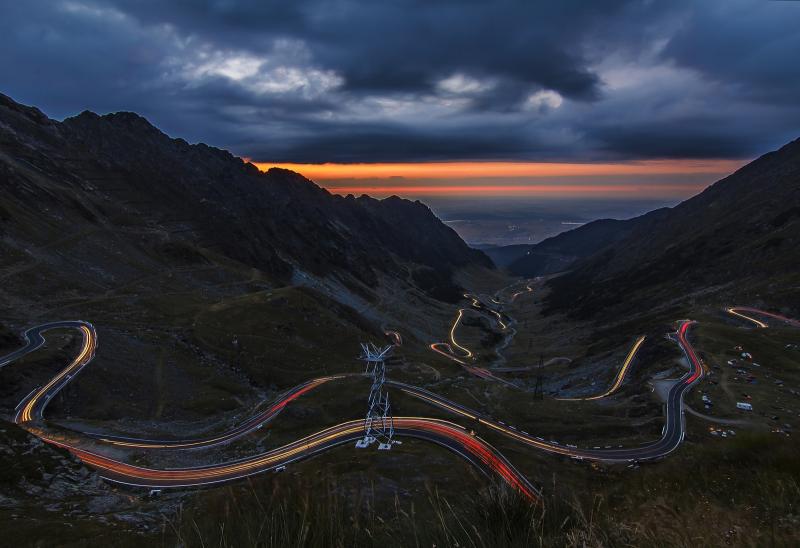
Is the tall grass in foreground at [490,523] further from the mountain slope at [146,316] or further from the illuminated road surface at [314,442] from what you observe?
the mountain slope at [146,316]

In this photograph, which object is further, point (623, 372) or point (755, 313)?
point (755, 313)

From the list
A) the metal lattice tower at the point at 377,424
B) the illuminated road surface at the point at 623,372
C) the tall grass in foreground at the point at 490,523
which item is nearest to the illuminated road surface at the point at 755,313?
the illuminated road surface at the point at 623,372

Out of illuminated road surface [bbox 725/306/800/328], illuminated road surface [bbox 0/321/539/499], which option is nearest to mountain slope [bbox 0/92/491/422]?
illuminated road surface [bbox 0/321/539/499]

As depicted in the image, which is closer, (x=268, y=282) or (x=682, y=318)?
(x=682, y=318)

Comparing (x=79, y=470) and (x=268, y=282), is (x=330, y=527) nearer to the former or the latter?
(x=79, y=470)

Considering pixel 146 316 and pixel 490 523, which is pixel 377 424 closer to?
pixel 490 523

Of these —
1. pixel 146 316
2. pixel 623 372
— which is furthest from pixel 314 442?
pixel 623 372

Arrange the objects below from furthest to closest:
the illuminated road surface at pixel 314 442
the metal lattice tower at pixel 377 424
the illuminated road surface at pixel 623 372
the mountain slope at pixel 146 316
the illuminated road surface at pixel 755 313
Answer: the illuminated road surface at pixel 755 313 → the illuminated road surface at pixel 623 372 → the mountain slope at pixel 146 316 → the metal lattice tower at pixel 377 424 → the illuminated road surface at pixel 314 442

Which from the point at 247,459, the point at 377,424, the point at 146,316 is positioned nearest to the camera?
the point at 247,459

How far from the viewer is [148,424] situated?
77312 mm

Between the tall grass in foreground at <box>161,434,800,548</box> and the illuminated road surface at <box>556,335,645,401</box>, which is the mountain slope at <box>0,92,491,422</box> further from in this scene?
the tall grass in foreground at <box>161,434,800,548</box>

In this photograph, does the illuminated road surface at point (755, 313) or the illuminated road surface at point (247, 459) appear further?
the illuminated road surface at point (755, 313)

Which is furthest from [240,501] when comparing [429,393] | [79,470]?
[429,393]

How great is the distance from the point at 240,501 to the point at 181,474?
194 ft
